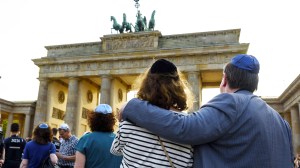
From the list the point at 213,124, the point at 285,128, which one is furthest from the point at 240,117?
the point at 285,128

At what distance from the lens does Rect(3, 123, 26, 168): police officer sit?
24.6 ft

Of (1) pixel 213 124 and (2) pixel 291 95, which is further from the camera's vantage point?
(2) pixel 291 95

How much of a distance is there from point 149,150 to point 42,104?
34081mm

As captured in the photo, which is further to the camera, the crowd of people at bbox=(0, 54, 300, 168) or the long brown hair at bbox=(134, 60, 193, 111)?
the long brown hair at bbox=(134, 60, 193, 111)

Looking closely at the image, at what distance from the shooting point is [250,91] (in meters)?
2.17

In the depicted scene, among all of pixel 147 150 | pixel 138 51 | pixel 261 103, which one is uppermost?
pixel 138 51

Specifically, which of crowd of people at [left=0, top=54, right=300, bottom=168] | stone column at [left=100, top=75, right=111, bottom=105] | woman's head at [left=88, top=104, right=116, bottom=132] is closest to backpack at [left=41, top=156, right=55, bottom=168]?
woman's head at [left=88, top=104, right=116, bottom=132]

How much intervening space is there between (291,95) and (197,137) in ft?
104

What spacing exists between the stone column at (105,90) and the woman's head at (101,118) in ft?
90.2

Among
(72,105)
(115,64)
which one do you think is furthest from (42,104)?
(115,64)

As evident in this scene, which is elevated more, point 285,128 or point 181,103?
point 181,103

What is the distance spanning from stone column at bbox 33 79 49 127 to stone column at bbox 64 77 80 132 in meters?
3.17

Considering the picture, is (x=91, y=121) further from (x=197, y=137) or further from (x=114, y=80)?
(x=114, y=80)

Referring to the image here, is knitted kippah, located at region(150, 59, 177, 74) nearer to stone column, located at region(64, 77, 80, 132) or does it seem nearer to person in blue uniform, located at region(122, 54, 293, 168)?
person in blue uniform, located at region(122, 54, 293, 168)
